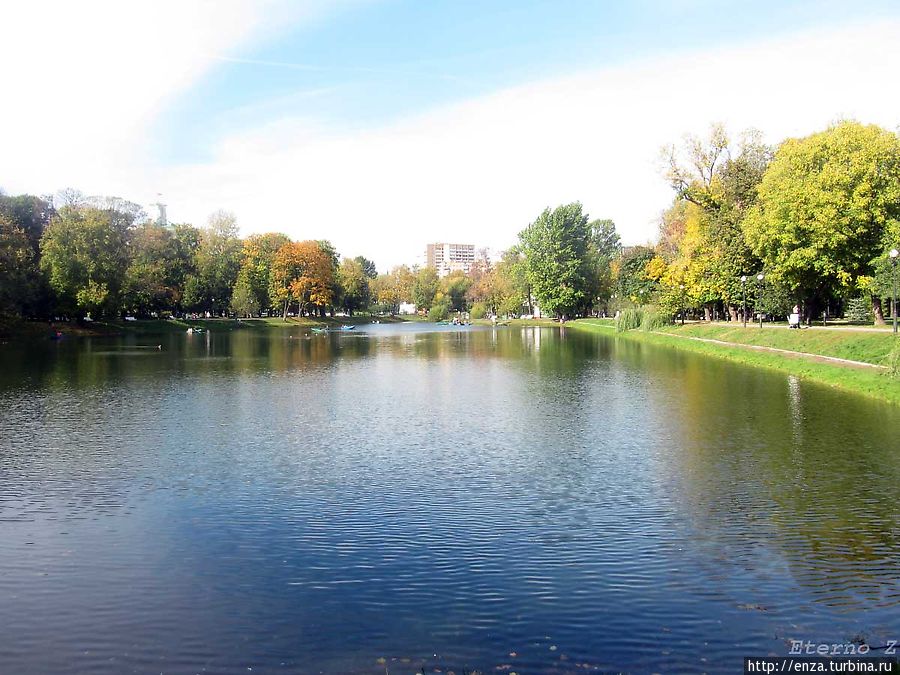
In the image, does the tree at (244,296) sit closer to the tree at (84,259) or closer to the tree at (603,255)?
the tree at (84,259)

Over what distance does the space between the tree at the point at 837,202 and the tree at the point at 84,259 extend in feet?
207

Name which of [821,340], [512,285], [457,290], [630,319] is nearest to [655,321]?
[630,319]

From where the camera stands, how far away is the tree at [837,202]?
131 ft

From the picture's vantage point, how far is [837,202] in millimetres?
40062

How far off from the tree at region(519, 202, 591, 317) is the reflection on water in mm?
74942

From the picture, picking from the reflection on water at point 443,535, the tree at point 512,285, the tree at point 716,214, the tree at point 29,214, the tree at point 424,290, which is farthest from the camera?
the tree at point 424,290

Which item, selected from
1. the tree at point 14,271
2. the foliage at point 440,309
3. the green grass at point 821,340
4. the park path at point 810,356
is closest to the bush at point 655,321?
the green grass at point 821,340

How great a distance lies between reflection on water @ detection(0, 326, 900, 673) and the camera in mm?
7727

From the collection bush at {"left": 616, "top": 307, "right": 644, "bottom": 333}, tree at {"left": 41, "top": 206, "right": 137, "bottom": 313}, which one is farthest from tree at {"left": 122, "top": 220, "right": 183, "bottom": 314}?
bush at {"left": 616, "top": 307, "right": 644, "bottom": 333}

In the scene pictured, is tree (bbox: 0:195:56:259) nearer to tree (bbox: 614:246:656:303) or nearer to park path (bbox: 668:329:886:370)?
tree (bbox: 614:246:656:303)

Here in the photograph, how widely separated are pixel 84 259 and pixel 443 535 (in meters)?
73.0

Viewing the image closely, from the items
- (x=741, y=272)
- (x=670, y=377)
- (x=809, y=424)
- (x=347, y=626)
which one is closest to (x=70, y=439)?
(x=347, y=626)

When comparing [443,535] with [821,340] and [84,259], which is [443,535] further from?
[84,259]

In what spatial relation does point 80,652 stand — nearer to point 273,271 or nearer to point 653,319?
point 653,319
